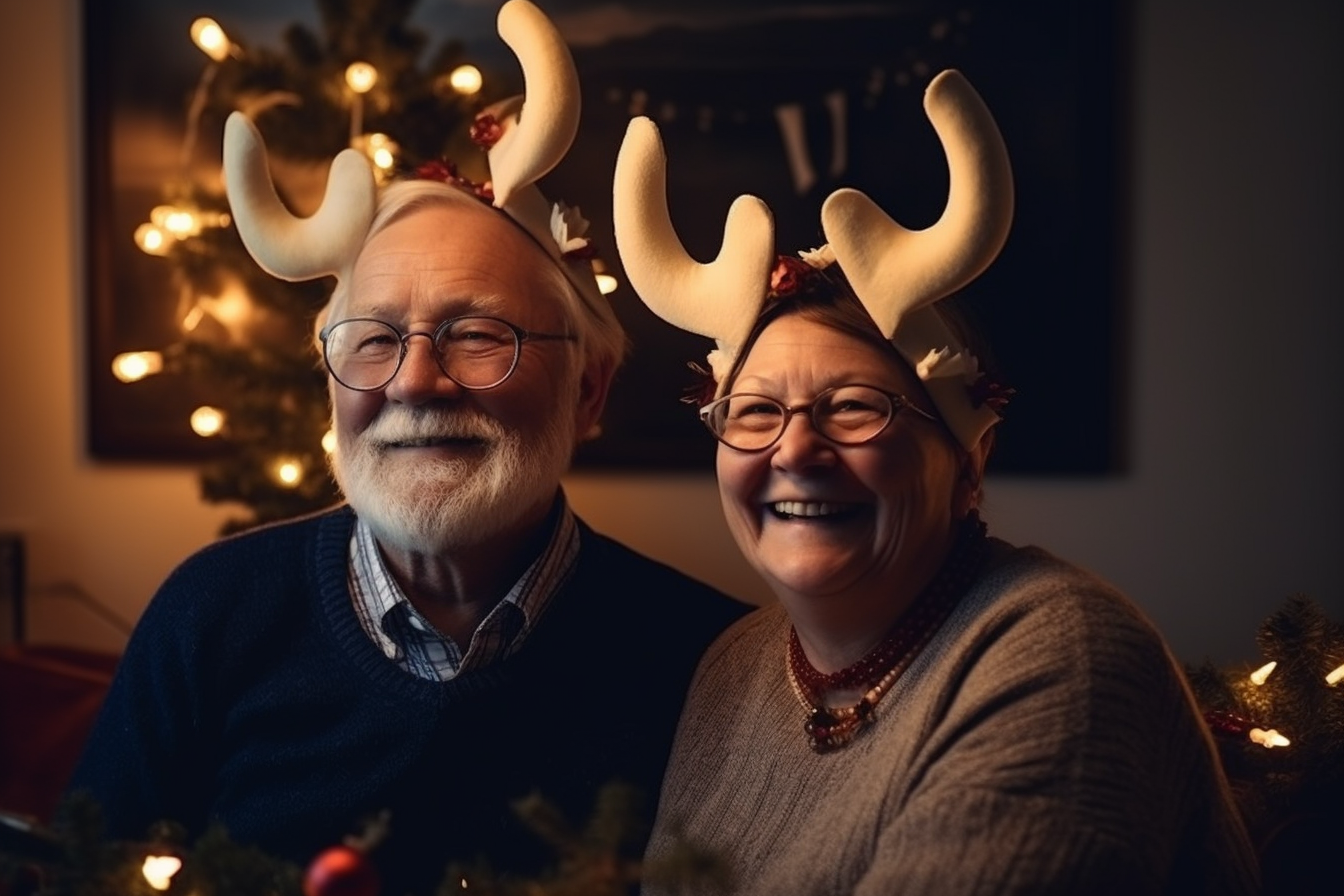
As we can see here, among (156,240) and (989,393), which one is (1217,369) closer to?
(989,393)

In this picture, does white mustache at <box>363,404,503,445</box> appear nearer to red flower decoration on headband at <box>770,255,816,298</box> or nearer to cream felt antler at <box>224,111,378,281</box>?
cream felt antler at <box>224,111,378,281</box>

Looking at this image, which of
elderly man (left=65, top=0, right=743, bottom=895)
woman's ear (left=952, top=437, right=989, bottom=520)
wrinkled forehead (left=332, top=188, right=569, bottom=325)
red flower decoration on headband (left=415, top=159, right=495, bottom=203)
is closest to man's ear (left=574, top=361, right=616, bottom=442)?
elderly man (left=65, top=0, right=743, bottom=895)

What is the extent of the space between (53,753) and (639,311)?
137cm

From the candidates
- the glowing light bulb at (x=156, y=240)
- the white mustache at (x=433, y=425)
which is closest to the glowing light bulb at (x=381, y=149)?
the glowing light bulb at (x=156, y=240)

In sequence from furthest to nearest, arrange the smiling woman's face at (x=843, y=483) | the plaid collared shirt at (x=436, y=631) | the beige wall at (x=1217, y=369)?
the beige wall at (x=1217, y=369), the plaid collared shirt at (x=436, y=631), the smiling woman's face at (x=843, y=483)

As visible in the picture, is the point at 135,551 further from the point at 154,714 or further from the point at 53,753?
the point at 154,714

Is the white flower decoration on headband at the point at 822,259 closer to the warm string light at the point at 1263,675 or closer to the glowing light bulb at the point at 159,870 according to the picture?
the warm string light at the point at 1263,675

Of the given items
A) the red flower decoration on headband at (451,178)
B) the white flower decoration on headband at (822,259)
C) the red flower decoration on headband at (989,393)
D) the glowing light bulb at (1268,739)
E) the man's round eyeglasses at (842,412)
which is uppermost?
the red flower decoration on headband at (451,178)

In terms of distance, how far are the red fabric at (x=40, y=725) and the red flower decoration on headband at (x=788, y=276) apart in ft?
5.51

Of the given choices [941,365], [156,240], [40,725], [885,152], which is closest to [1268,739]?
[941,365]

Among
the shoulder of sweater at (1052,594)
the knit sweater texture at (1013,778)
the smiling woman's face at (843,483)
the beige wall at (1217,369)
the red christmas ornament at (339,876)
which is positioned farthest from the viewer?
the beige wall at (1217,369)

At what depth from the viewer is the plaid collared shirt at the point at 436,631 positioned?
1.82m

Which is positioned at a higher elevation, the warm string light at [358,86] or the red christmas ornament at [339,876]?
the warm string light at [358,86]

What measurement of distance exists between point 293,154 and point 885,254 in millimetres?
1562
